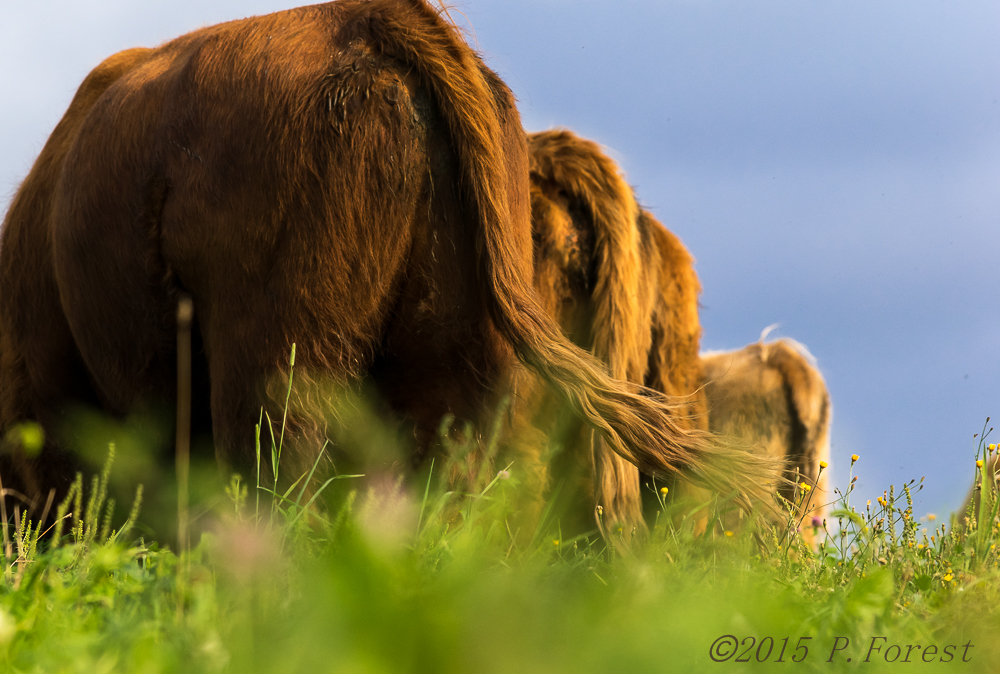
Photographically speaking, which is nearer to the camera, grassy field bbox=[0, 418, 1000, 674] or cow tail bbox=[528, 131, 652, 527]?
grassy field bbox=[0, 418, 1000, 674]

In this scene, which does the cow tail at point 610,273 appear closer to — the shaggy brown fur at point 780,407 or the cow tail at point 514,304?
the cow tail at point 514,304

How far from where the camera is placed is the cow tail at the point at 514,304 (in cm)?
237

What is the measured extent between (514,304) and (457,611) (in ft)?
5.12

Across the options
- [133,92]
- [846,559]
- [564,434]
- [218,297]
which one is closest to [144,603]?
[218,297]

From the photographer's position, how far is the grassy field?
0.93m

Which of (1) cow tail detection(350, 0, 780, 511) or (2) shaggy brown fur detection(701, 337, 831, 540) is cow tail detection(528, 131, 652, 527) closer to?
(1) cow tail detection(350, 0, 780, 511)

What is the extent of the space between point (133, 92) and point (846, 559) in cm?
285

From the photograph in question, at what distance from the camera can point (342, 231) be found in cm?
241

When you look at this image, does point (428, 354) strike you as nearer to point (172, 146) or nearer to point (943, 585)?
point (172, 146)

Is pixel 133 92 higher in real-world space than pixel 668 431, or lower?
higher

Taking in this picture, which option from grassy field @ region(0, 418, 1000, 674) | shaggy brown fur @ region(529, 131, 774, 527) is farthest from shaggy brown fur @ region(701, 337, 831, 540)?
grassy field @ region(0, 418, 1000, 674)

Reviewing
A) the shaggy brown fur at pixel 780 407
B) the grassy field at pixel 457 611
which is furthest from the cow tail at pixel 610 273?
the shaggy brown fur at pixel 780 407

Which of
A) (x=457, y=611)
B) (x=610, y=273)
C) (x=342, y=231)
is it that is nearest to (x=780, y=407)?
(x=610, y=273)

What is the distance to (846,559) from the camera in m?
2.30
